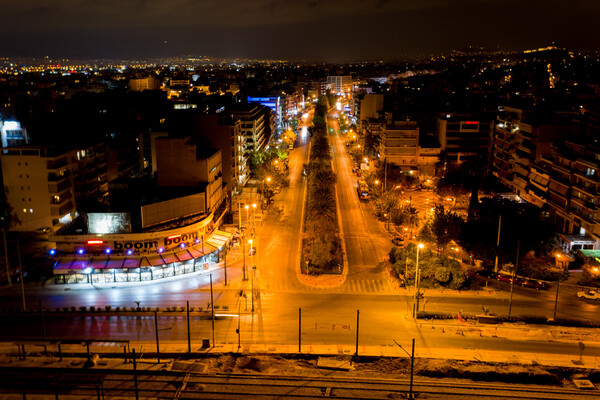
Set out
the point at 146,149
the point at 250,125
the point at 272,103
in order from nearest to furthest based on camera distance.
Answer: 1. the point at 146,149
2. the point at 250,125
3. the point at 272,103

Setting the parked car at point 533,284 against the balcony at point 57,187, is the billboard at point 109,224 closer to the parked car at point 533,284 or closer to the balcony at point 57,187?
the balcony at point 57,187

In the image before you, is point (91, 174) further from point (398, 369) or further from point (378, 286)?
point (398, 369)

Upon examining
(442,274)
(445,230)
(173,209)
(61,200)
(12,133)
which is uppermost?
(12,133)

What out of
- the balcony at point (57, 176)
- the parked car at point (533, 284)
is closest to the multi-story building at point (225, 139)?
the balcony at point (57, 176)

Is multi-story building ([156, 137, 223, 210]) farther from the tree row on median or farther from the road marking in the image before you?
the road marking

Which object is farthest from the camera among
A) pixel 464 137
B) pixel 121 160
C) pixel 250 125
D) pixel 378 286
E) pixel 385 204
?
pixel 464 137

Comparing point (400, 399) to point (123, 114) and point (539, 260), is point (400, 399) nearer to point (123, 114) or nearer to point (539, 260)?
point (539, 260)

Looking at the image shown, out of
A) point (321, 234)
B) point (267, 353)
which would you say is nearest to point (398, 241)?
point (321, 234)
